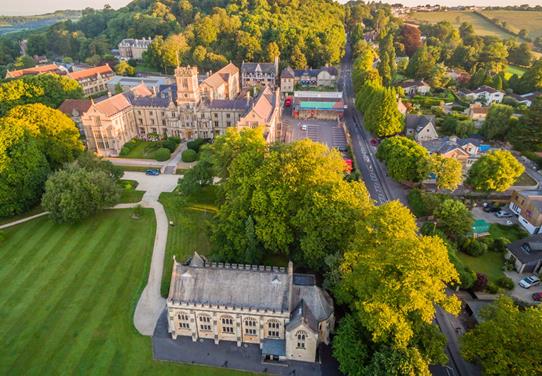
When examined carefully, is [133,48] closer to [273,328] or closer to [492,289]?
[273,328]

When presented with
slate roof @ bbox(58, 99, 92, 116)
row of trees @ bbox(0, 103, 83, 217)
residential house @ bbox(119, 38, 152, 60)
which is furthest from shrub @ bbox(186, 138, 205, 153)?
residential house @ bbox(119, 38, 152, 60)

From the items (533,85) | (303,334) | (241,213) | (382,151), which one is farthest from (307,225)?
(533,85)

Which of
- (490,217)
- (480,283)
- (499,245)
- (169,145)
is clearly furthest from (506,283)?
(169,145)

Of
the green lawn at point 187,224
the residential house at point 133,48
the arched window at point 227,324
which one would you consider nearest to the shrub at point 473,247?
the arched window at point 227,324

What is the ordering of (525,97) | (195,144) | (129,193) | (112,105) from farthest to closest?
1. (525,97)
2. (195,144)
3. (112,105)
4. (129,193)

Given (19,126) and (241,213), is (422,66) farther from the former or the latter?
(19,126)

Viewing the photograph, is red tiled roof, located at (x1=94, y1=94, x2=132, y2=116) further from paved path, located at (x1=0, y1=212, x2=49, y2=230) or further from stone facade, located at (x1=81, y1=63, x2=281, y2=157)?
paved path, located at (x1=0, y1=212, x2=49, y2=230)
